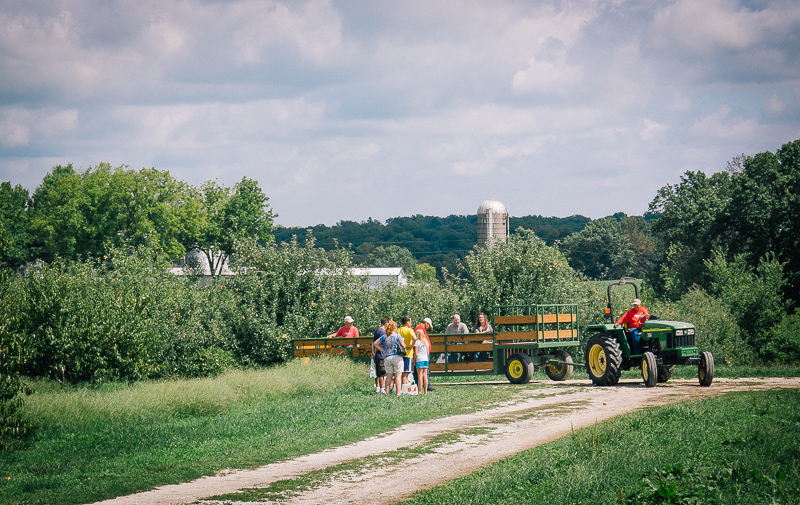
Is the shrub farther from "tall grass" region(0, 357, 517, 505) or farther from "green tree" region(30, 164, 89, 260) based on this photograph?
"green tree" region(30, 164, 89, 260)

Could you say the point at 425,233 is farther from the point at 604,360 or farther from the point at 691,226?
the point at 604,360

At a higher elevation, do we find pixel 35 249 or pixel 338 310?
pixel 35 249

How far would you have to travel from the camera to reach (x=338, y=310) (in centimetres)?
2773

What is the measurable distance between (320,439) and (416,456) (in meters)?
2.29

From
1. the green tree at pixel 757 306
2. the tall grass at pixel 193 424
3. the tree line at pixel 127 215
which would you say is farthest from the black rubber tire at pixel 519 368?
Result: the tree line at pixel 127 215

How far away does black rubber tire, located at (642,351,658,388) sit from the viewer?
18016 millimetres

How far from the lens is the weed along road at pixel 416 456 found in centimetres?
865

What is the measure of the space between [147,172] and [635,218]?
79.7 meters

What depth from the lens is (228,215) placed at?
7494 centimetres

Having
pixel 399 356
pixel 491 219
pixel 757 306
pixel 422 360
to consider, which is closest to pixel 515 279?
pixel 422 360

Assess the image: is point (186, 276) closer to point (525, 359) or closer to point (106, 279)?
point (106, 279)

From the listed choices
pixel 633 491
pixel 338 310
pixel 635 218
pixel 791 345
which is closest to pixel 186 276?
pixel 338 310

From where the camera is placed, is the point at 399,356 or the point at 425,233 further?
the point at 425,233

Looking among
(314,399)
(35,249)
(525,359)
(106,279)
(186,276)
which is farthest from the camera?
(35,249)
